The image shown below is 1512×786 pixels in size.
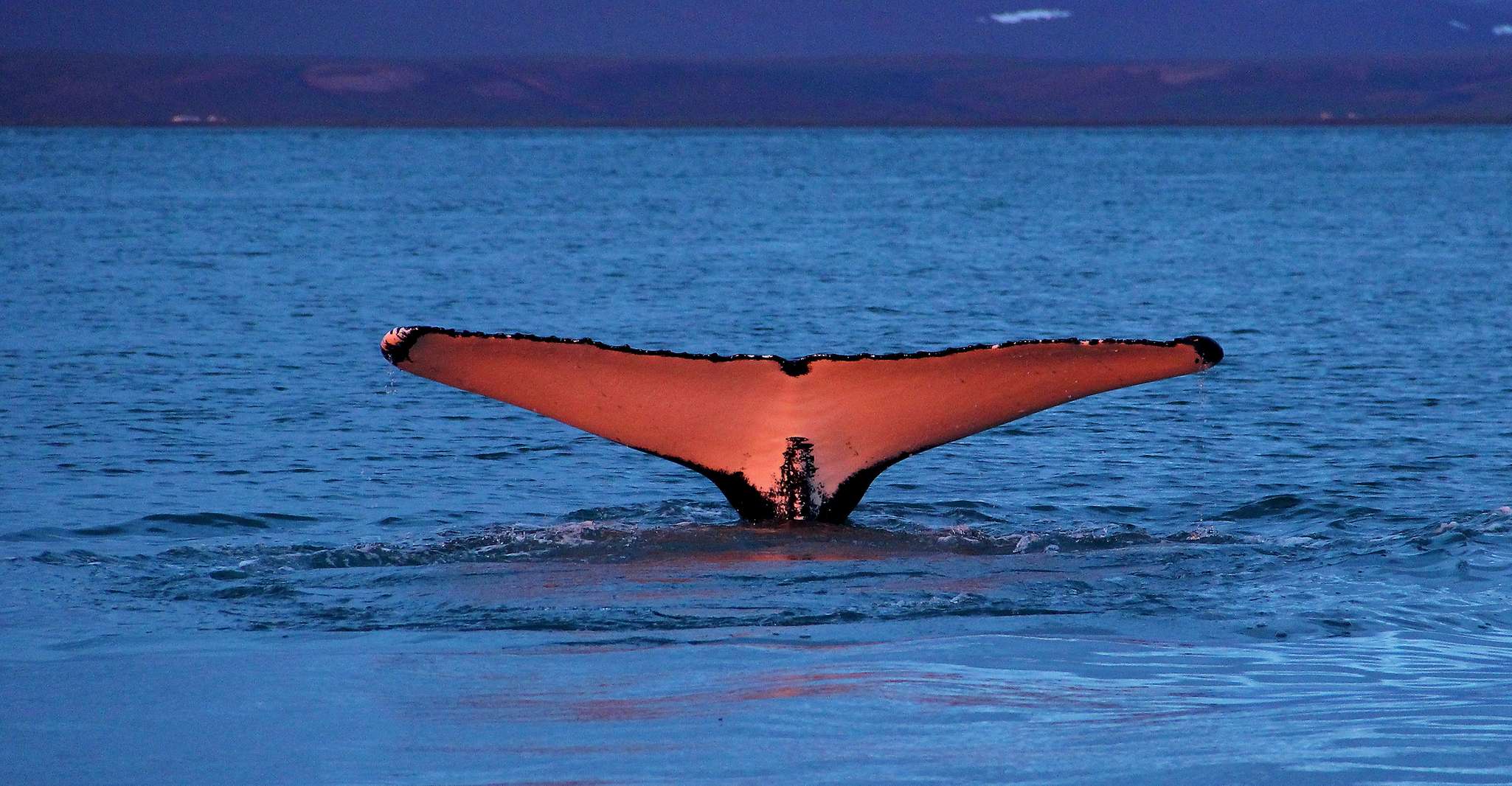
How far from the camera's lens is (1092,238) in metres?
46.6

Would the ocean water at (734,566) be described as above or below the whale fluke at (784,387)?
below

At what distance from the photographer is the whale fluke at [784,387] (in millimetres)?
7844

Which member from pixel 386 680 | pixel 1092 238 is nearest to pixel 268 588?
pixel 386 680

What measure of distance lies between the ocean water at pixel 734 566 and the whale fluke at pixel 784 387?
0.64 meters

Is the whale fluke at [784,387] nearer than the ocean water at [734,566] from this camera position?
No

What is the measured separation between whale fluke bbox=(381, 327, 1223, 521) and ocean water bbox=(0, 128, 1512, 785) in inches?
25.3

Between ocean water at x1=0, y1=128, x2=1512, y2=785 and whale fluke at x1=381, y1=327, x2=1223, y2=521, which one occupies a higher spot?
whale fluke at x1=381, y1=327, x2=1223, y2=521

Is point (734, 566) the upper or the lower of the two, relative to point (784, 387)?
lower

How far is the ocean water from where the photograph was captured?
19.8 ft

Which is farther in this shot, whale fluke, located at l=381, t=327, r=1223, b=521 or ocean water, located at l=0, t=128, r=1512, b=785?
whale fluke, located at l=381, t=327, r=1223, b=521

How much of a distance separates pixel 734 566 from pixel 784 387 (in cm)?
101

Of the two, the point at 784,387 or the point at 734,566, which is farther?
the point at 734,566

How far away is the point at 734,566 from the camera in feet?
28.8

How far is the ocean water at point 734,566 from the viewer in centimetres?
604
